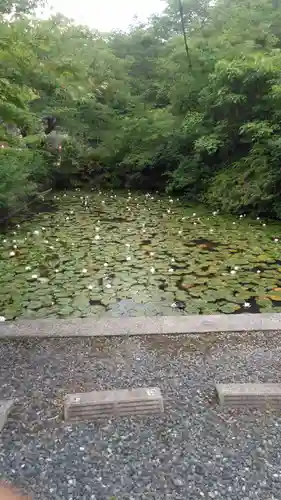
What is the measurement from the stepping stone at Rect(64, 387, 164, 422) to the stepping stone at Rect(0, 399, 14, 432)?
375 millimetres

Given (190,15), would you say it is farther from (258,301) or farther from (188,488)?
(188,488)

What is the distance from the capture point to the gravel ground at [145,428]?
2.31 meters

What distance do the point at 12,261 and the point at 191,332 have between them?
369 cm

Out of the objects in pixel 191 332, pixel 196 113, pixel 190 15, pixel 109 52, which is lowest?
pixel 191 332

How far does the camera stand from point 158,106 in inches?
570

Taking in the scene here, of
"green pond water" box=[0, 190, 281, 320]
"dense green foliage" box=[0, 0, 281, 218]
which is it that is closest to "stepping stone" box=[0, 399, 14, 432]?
"green pond water" box=[0, 190, 281, 320]

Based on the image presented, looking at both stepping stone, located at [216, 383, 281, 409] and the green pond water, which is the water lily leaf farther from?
stepping stone, located at [216, 383, 281, 409]

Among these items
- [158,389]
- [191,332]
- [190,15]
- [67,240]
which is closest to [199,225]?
[67,240]

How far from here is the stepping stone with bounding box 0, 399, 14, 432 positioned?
276cm

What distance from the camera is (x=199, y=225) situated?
8.98m

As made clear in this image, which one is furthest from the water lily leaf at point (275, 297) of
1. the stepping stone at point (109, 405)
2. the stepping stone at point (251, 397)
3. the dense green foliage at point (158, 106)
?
the dense green foliage at point (158, 106)

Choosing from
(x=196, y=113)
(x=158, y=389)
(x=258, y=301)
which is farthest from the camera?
(x=196, y=113)

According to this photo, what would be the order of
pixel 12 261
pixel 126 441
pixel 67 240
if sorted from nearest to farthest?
pixel 126 441 → pixel 12 261 → pixel 67 240

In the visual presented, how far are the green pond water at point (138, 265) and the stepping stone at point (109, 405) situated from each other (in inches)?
71.7
